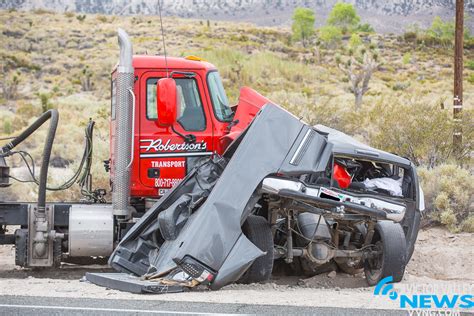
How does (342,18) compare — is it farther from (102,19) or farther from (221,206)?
(221,206)

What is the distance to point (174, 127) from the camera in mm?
11258

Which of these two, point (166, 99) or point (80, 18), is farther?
point (80, 18)

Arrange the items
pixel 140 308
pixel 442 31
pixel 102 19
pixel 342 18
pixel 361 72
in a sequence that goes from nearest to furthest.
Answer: pixel 140 308, pixel 361 72, pixel 102 19, pixel 442 31, pixel 342 18

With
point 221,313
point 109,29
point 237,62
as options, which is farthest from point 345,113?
point 109,29

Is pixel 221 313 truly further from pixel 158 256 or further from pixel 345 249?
pixel 345 249

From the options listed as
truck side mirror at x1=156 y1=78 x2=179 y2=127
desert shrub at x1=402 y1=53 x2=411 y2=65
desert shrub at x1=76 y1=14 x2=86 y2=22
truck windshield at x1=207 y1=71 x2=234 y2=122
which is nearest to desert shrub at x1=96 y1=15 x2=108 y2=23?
desert shrub at x1=76 y1=14 x2=86 y2=22

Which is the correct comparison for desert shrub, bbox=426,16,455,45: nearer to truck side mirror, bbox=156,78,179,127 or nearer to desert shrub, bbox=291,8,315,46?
desert shrub, bbox=291,8,315,46

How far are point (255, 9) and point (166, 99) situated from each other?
113369mm

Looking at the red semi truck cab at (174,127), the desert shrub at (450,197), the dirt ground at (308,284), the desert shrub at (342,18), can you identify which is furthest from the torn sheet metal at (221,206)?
the desert shrub at (342,18)

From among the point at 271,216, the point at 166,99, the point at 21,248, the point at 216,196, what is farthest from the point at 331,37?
the point at 216,196

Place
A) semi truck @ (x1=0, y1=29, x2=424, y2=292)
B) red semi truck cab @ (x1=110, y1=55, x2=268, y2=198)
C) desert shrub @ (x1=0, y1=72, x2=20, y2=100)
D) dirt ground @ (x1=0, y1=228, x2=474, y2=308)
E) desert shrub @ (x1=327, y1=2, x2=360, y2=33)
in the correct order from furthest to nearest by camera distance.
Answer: desert shrub @ (x1=327, y1=2, x2=360, y2=33)
desert shrub @ (x1=0, y1=72, x2=20, y2=100)
red semi truck cab @ (x1=110, y1=55, x2=268, y2=198)
semi truck @ (x1=0, y1=29, x2=424, y2=292)
dirt ground @ (x1=0, y1=228, x2=474, y2=308)

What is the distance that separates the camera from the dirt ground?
352 inches

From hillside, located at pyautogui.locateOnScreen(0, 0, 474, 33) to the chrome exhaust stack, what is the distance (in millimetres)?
80333

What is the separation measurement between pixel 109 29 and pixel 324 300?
56.2 m
